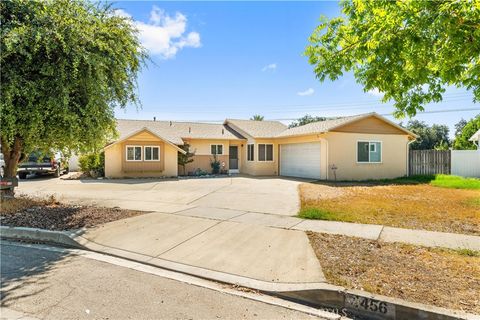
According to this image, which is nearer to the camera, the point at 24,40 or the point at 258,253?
the point at 258,253

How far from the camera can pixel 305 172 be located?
67.1 feet

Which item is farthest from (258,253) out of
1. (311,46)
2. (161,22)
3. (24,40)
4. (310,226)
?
(161,22)

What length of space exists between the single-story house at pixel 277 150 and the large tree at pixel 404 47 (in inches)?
Result: 502

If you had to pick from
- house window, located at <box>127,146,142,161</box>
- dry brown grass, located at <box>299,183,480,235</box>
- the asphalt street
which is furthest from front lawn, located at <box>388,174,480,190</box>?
house window, located at <box>127,146,142,161</box>

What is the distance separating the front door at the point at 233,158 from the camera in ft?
81.4

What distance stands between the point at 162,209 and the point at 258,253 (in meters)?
4.57

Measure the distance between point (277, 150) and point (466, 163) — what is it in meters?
12.5

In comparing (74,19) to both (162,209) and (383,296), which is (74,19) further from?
(383,296)

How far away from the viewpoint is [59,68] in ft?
26.7

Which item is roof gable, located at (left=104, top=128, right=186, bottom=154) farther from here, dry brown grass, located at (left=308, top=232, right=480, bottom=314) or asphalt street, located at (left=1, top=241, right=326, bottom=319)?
dry brown grass, located at (left=308, top=232, right=480, bottom=314)

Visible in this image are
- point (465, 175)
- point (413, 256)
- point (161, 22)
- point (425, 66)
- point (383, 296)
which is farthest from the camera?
point (465, 175)

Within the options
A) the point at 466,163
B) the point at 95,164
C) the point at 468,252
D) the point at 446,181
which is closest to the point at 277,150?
the point at 446,181

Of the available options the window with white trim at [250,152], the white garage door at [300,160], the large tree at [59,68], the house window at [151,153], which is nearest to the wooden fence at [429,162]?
the white garage door at [300,160]

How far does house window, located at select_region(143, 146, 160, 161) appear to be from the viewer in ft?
68.9
